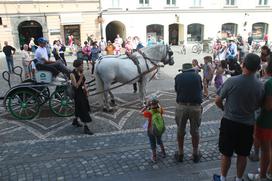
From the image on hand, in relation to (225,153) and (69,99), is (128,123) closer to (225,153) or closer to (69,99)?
(69,99)

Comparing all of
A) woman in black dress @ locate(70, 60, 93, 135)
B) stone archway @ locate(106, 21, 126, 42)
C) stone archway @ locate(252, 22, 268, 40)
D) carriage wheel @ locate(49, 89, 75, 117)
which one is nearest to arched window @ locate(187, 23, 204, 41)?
stone archway @ locate(252, 22, 268, 40)

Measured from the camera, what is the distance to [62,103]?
784cm

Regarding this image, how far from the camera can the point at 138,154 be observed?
Result: 18.9ft

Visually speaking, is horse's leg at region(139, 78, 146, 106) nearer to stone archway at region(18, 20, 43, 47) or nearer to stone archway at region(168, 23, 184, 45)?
stone archway at region(18, 20, 43, 47)

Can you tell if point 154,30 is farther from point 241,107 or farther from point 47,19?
point 241,107

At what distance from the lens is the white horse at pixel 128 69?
8328 mm

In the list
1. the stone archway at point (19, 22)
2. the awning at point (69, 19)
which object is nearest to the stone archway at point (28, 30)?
the stone archway at point (19, 22)

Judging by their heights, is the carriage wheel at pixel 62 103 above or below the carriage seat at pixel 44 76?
below

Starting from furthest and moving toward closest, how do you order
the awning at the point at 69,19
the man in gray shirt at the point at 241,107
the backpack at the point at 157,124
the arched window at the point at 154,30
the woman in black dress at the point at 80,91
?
the arched window at the point at 154,30 → the awning at the point at 69,19 → the woman in black dress at the point at 80,91 → the backpack at the point at 157,124 → the man in gray shirt at the point at 241,107

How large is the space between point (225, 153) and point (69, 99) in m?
4.64

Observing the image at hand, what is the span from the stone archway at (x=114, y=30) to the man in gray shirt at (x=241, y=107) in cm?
2486

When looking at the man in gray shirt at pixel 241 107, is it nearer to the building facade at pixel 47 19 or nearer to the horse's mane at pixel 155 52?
the horse's mane at pixel 155 52

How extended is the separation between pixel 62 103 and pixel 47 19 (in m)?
19.4

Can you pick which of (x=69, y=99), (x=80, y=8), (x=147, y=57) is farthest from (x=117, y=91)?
(x=80, y=8)
